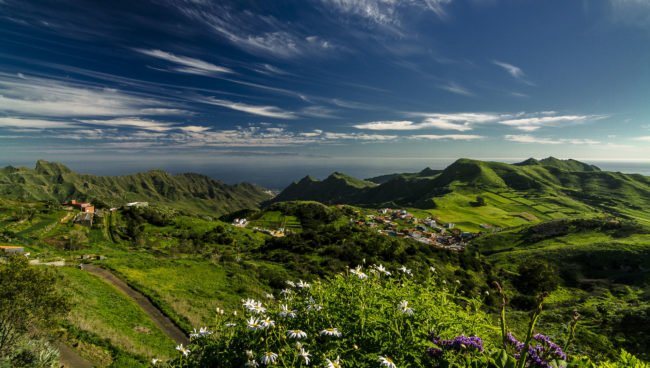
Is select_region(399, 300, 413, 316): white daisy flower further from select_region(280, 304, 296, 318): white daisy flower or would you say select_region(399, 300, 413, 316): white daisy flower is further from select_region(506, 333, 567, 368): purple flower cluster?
select_region(280, 304, 296, 318): white daisy flower

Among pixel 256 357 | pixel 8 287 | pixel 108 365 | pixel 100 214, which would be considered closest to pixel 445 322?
pixel 256 357

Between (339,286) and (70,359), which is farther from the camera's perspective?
(70,359)

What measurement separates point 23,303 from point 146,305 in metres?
8.87

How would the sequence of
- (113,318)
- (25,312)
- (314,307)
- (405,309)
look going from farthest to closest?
1. (113,318)
2. (25,312)
3. (314,307)
4. (405,309)

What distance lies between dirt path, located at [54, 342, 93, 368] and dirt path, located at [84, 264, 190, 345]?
4395 millimetres

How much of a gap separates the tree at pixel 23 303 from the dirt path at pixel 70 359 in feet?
4.35

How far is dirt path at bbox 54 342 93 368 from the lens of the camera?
1047 cm

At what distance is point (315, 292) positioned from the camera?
4.81 metres

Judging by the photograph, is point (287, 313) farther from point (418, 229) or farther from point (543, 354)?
point (418, 229)

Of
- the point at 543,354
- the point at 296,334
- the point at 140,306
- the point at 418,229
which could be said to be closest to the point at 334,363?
the point at 296,334

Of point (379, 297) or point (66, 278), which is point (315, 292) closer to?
point (379, 297)

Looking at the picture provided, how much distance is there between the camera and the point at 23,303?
10352 mm

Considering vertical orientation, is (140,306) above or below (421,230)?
above

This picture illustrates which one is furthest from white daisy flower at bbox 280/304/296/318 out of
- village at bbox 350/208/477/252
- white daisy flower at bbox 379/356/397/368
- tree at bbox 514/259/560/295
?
village at bbox 350/208/477/252
